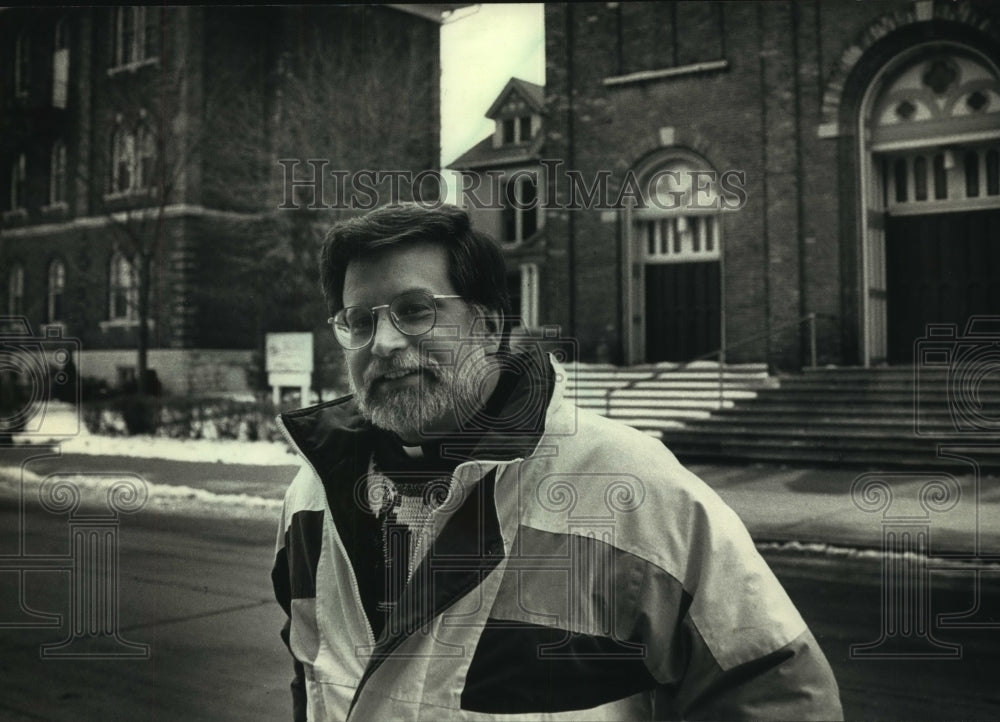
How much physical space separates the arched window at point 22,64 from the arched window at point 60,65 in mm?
116

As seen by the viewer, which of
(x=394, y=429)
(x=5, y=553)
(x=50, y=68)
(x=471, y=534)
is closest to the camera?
(x=471, y=534)

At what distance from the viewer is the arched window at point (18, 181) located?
376 cm

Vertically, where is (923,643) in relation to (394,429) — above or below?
below

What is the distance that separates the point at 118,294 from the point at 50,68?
97 centimetres

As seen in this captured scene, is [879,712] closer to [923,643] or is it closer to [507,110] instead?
[923,643]

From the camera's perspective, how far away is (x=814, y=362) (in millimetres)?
3207

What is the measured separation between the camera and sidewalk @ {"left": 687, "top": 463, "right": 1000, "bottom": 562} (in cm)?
288

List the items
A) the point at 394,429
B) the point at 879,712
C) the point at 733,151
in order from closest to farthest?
1. the point at 394,429
2. the point at 879,712
3. the point at 733,151

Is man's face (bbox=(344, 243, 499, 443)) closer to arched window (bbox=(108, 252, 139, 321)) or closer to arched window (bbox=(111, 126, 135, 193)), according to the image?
arched window (bbox=(108, 252, 139, 321))

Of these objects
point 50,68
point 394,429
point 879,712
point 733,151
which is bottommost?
point 879,712

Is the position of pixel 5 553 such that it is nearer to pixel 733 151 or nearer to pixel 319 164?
pixel 319 164

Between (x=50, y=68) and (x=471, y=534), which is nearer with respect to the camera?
(x=471, y=534)

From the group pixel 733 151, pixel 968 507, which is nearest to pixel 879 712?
pixel 968 507

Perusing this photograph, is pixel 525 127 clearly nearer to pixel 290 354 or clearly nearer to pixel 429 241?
pixel 290 354
